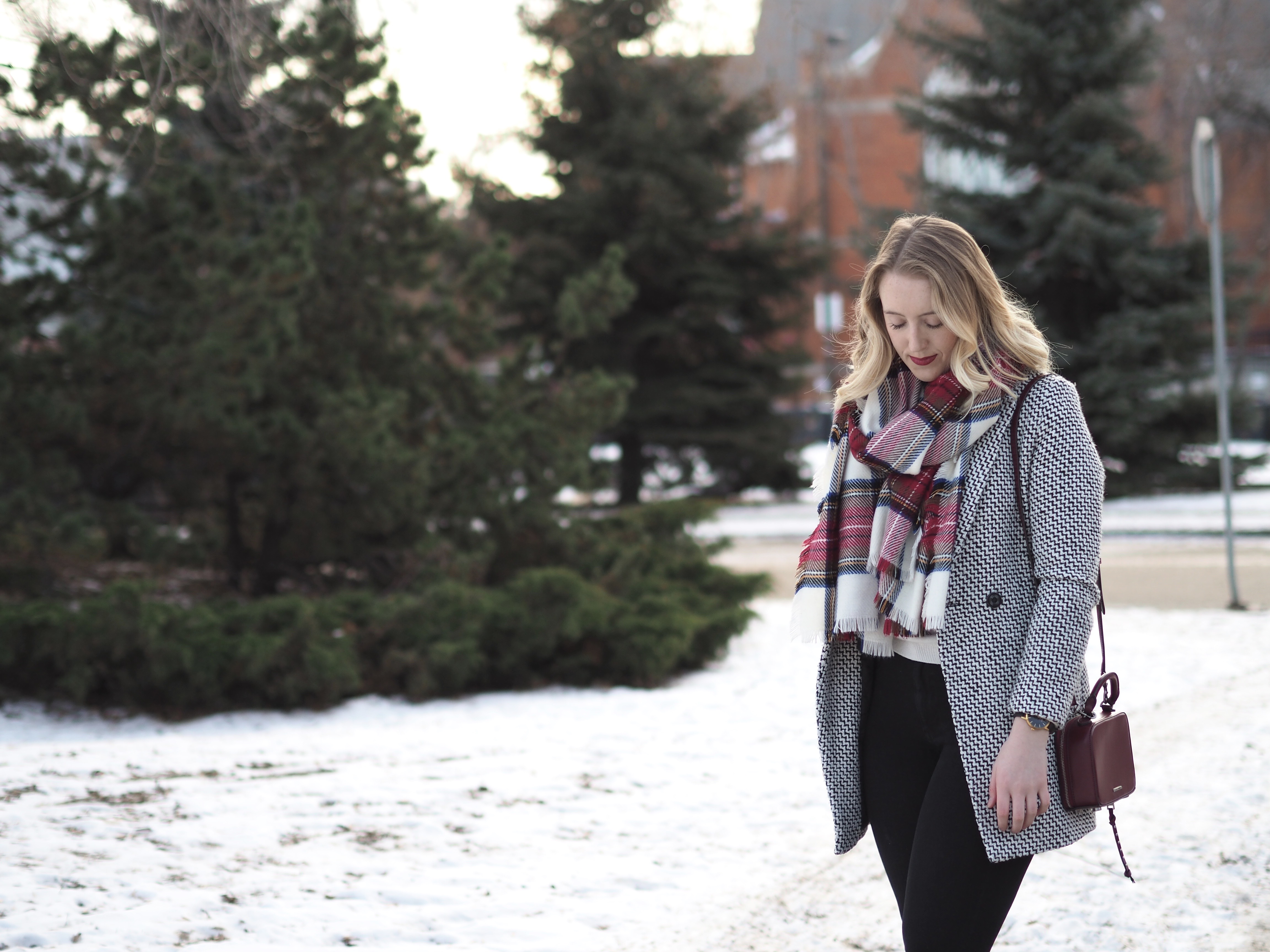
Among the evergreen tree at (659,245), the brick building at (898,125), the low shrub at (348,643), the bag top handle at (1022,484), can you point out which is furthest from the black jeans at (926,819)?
the evergreen tree at (659,245)

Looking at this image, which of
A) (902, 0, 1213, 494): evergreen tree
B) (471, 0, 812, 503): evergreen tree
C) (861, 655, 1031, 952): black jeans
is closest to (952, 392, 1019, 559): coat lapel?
(861, 655, 1031, 952): black jeans

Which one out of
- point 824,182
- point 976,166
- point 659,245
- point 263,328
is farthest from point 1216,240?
point 824,182

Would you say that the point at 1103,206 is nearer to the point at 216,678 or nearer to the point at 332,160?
the point at 332,160

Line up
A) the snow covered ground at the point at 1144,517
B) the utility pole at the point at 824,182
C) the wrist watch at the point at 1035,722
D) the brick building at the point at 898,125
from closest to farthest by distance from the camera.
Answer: the wrist watch at the point at 1035,722 → the snow covered ground at the point at 1144,517 → the brick building at the point at 898,125 → the utility pole at the point at 824,182

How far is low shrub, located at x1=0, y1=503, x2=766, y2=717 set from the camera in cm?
660

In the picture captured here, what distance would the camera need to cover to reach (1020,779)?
2.18 m

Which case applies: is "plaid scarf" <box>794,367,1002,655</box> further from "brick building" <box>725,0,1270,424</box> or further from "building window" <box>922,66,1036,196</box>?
"building window" <box>922,66,1036,196</box>

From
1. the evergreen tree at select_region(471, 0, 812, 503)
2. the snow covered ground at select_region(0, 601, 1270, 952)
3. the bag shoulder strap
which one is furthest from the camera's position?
the evergreen tree at select_region(471, 0, 812, 503)

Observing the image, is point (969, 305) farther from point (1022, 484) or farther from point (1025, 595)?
point (1025, 595)

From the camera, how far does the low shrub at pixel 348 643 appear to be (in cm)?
660

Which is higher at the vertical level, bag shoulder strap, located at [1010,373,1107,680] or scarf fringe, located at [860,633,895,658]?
bag shoulder strap, located at [1010,373,1107,680]

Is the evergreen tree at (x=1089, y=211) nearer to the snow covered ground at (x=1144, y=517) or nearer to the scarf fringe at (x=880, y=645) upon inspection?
the snow covered ground at (x=1144, y=517)

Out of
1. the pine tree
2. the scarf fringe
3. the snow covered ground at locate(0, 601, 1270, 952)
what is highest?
the pine tree

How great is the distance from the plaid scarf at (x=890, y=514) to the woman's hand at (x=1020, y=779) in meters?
0.24
